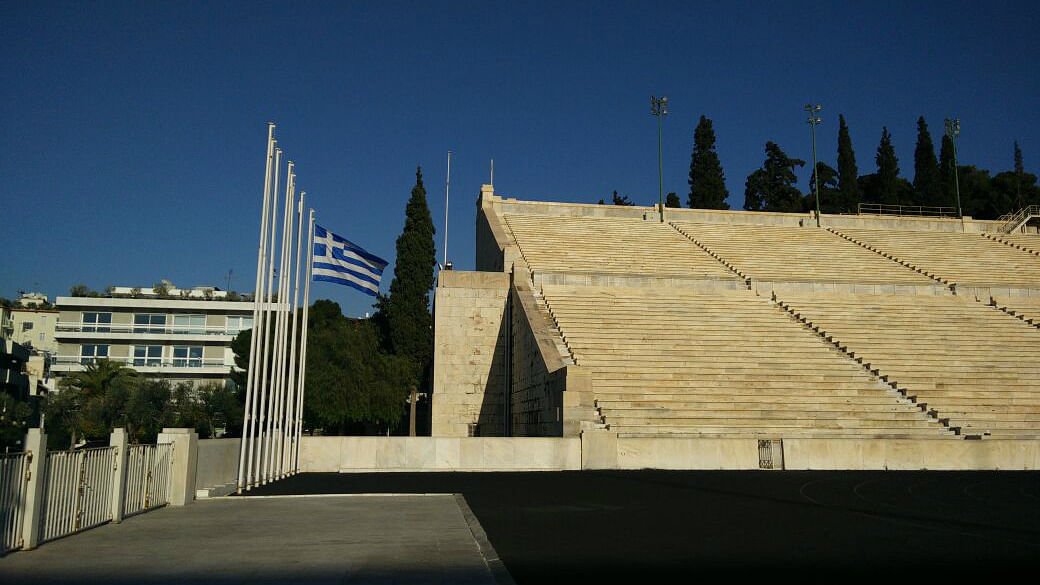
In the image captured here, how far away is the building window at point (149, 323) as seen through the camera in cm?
7444

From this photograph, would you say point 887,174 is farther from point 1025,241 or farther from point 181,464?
point 181,464

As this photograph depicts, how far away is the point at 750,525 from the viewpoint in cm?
970

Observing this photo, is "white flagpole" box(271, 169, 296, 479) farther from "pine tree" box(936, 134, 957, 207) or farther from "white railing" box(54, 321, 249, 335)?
"white railing" box(54, 321, 249, 335)

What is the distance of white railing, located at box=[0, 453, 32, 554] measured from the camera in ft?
24.5

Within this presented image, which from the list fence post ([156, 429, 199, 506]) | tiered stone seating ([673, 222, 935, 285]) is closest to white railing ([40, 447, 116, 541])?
fence post ([156, 429, 199, 506])

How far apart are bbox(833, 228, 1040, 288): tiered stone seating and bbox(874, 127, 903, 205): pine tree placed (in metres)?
16.8

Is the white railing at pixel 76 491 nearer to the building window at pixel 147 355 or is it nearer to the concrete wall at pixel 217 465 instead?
the concrete wall at pixel 217 465

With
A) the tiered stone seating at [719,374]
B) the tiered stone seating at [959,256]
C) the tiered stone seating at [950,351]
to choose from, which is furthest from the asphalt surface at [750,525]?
the tiered stone seating at [959,256]

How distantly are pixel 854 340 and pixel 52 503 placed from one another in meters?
24.7

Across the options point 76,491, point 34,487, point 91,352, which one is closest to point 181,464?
point 76,491

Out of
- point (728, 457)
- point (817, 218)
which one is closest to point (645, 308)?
point (728, 457)

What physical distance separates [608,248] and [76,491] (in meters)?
29.4

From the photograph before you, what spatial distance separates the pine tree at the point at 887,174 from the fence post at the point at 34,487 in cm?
6227

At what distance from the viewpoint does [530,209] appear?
143 ft
